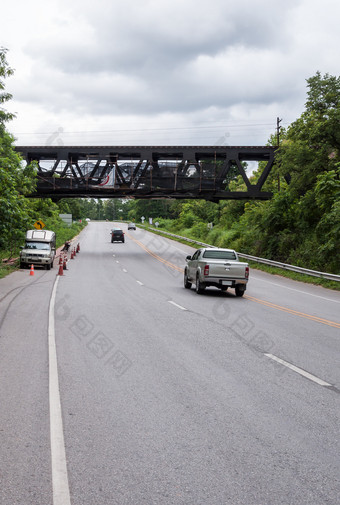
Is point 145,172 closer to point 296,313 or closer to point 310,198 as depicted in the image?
point 310,198

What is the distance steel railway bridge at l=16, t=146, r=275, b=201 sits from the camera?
149 ft

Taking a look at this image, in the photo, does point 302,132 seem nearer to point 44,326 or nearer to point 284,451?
point 44,326

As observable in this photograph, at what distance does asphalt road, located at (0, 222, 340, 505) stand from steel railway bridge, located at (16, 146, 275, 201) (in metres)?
33.5

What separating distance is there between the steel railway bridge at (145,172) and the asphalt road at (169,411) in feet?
110

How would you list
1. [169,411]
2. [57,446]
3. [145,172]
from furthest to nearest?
[145,172] < [169,411] < [57,446]

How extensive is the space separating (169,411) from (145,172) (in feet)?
137

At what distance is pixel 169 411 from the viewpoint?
18.8 feet

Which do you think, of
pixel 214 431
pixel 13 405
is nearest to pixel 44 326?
pixel 13 405

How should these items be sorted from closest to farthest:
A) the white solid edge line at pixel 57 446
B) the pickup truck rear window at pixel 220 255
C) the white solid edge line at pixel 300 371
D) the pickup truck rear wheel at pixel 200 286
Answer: the white solid edge line at pixel 57 446, the white solid edge line at pixel 300 371, the pickup truck rear wheel at pixel 200 286, the pickup truck rear window at pixel 220 255

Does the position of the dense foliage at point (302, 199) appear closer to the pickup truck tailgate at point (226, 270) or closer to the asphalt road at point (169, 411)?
the pickup truck tailgate at point (226, 270)

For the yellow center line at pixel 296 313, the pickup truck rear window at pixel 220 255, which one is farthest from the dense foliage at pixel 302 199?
the yellow center line at pixel 296 313

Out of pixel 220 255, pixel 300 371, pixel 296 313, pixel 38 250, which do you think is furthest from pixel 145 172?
pixel 300 371

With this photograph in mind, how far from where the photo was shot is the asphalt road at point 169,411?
3.97 meters

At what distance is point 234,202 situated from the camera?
59.9 m
